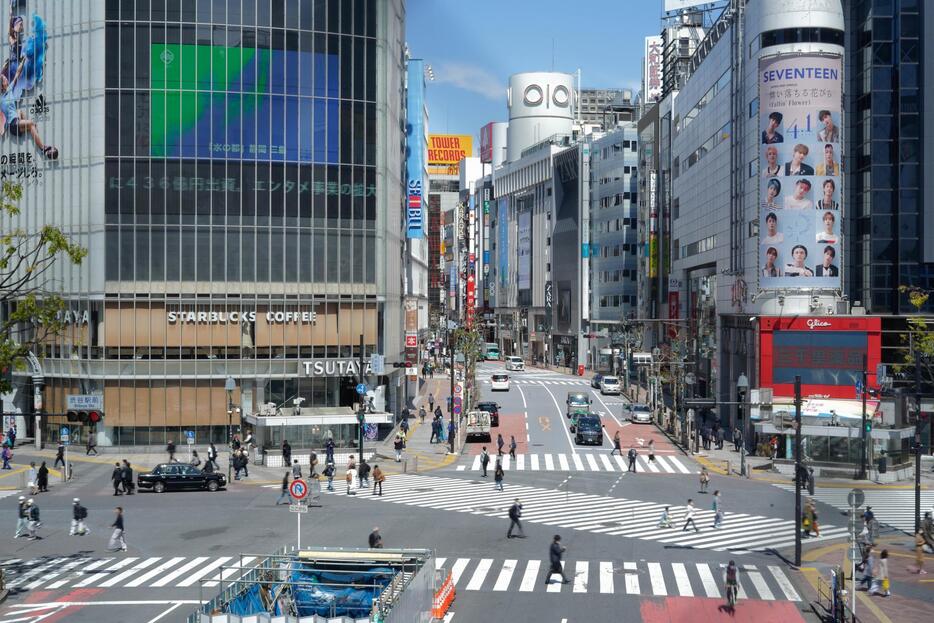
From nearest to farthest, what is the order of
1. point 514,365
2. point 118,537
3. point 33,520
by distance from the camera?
point 118,537 < point 33,520 < point 514,365

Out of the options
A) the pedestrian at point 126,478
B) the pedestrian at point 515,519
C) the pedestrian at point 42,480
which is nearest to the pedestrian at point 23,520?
the pedestrian at point 126,478

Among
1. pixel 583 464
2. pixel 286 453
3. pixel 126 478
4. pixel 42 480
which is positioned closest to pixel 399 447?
pixel 286 453

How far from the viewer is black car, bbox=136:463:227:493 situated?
163 ft

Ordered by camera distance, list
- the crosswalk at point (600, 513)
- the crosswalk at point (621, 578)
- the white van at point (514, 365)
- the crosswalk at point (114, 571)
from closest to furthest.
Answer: the crosswalk at point (621, 578), the crosswalk at point (114, 571), the crosswalk at point (600, 513), the white van at point (514, 365)

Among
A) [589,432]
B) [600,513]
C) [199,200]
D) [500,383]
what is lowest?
[600,513]

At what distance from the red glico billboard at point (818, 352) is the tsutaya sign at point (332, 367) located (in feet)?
87.0

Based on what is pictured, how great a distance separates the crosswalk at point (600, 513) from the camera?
39.2m

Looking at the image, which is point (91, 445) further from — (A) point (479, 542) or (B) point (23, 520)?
(A) point (479, 542)

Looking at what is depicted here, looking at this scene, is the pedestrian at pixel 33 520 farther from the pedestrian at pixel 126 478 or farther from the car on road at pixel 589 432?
the car on road at pixel 589 432

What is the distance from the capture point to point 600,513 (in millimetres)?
43656

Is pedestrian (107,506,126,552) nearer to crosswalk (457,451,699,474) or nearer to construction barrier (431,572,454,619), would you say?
construction barrier (431,572,454,619)

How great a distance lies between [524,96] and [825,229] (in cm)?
13837

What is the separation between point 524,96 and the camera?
199 metres

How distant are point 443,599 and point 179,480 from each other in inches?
1014
